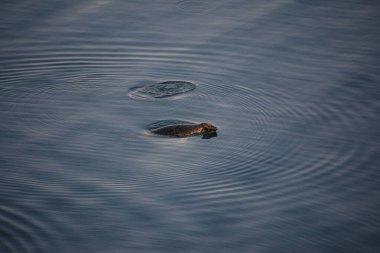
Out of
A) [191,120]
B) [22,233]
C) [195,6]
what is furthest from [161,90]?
[22,233]

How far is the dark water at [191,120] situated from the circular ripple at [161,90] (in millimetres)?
62

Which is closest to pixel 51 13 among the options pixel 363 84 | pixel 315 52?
pixel 315 52

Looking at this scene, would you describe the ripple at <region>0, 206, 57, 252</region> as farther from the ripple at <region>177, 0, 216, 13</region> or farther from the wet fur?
the ripple at <region>177, 0, 216, 13</region>

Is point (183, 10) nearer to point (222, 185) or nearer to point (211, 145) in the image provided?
point (211, 145)

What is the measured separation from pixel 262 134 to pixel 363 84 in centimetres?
281

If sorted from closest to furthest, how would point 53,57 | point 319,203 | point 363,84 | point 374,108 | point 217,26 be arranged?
point 319,203 → point 374,108 → point 363,84 → point 53,57 → point 217,26

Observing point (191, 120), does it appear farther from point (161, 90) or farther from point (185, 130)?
point (161, 90)

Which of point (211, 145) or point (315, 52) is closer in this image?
point (211, 145)

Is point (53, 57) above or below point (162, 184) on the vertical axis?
above

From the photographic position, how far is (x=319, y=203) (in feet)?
33.3

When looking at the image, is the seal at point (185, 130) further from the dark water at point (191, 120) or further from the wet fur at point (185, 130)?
the dark water at point (191, 120)

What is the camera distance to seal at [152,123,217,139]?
461 inches

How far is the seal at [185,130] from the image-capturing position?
11.7 meters

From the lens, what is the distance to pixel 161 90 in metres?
13.3
